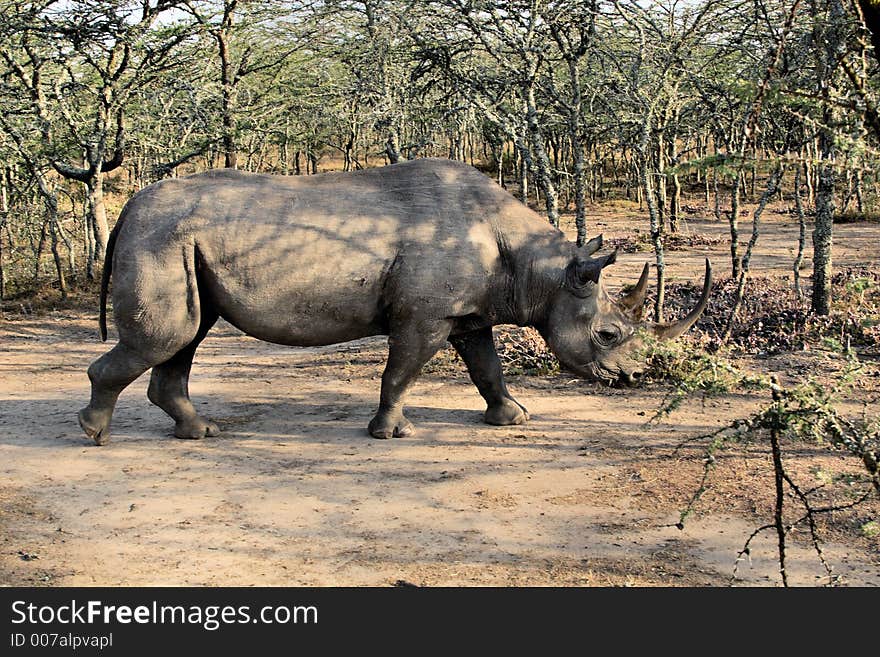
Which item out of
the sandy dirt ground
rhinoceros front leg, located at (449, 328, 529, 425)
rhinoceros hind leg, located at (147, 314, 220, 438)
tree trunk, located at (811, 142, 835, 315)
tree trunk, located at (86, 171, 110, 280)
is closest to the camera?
the sandy dirt ground

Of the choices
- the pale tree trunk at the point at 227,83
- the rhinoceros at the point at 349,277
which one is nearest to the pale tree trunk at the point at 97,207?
the pale tree trunk at the point at 227,83

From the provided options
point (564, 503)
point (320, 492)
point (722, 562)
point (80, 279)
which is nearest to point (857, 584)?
point (722, 562)

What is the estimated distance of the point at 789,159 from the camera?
3943mm

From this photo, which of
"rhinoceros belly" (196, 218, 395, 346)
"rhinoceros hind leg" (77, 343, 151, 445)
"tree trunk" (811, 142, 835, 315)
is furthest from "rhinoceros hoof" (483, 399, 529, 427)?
"tree trunk" (811, 142, 835, 315)

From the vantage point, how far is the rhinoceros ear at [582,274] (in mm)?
7469

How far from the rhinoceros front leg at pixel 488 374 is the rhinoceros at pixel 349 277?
0.27 meters

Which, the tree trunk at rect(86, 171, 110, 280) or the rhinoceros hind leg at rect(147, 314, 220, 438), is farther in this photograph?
the tree trunk at rect(86, 171, 110, 280)

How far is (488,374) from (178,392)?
8.63ft

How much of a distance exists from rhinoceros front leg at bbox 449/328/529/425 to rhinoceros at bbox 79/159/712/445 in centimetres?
27

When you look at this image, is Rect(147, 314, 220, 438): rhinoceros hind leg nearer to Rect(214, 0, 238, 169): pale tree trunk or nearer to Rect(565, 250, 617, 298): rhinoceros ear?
Rect(565, 250, 617, 298): rhinoceros ear

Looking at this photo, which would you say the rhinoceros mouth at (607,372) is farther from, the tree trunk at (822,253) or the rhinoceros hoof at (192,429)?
the tree trunk at (822,253)

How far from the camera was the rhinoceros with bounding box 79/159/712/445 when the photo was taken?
7.45m

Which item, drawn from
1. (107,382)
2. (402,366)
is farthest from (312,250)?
(107,382)

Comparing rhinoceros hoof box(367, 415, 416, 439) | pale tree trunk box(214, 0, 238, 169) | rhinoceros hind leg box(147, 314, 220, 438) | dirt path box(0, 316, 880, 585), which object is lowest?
dirt path box(0, 316, 880, 585)
